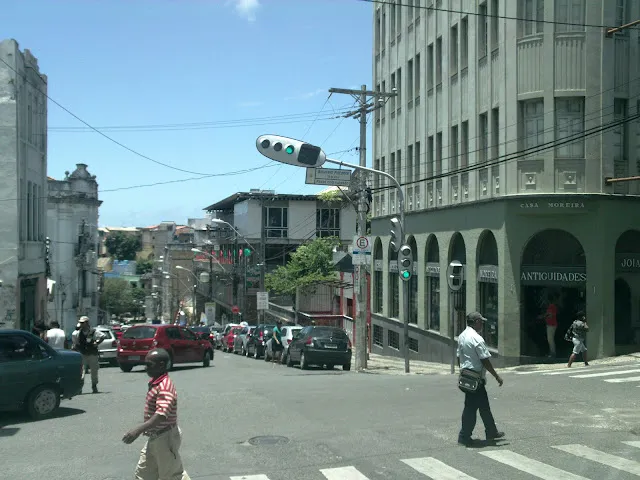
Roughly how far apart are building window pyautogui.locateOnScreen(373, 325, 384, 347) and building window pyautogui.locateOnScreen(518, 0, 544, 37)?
63.6ft

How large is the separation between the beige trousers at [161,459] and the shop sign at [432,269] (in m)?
24.7

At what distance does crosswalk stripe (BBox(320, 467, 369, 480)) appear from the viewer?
29.0 feet

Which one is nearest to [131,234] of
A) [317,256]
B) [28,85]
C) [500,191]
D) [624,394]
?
[317,256]

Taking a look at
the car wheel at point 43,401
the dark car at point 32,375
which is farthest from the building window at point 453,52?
the car wheel at point 43,401

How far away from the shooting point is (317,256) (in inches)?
2279

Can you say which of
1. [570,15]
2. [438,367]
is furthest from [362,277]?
[570,15]

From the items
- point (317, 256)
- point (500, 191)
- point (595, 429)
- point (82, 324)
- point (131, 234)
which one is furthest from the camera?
point (131, 234)

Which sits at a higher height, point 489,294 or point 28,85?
point 28,85

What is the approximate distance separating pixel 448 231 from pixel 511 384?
13.5m

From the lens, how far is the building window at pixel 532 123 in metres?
24.0

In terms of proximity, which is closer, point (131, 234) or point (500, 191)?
point (500, 191)

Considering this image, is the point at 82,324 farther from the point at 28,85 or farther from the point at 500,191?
the point at 28,85

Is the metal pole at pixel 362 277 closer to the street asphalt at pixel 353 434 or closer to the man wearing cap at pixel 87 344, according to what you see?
the street asphalt at pixel 353 434

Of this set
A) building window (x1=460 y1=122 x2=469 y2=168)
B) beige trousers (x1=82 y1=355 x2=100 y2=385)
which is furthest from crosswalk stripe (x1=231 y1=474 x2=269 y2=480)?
building window (x1=460 y1=122 x2=469 y2=168)
